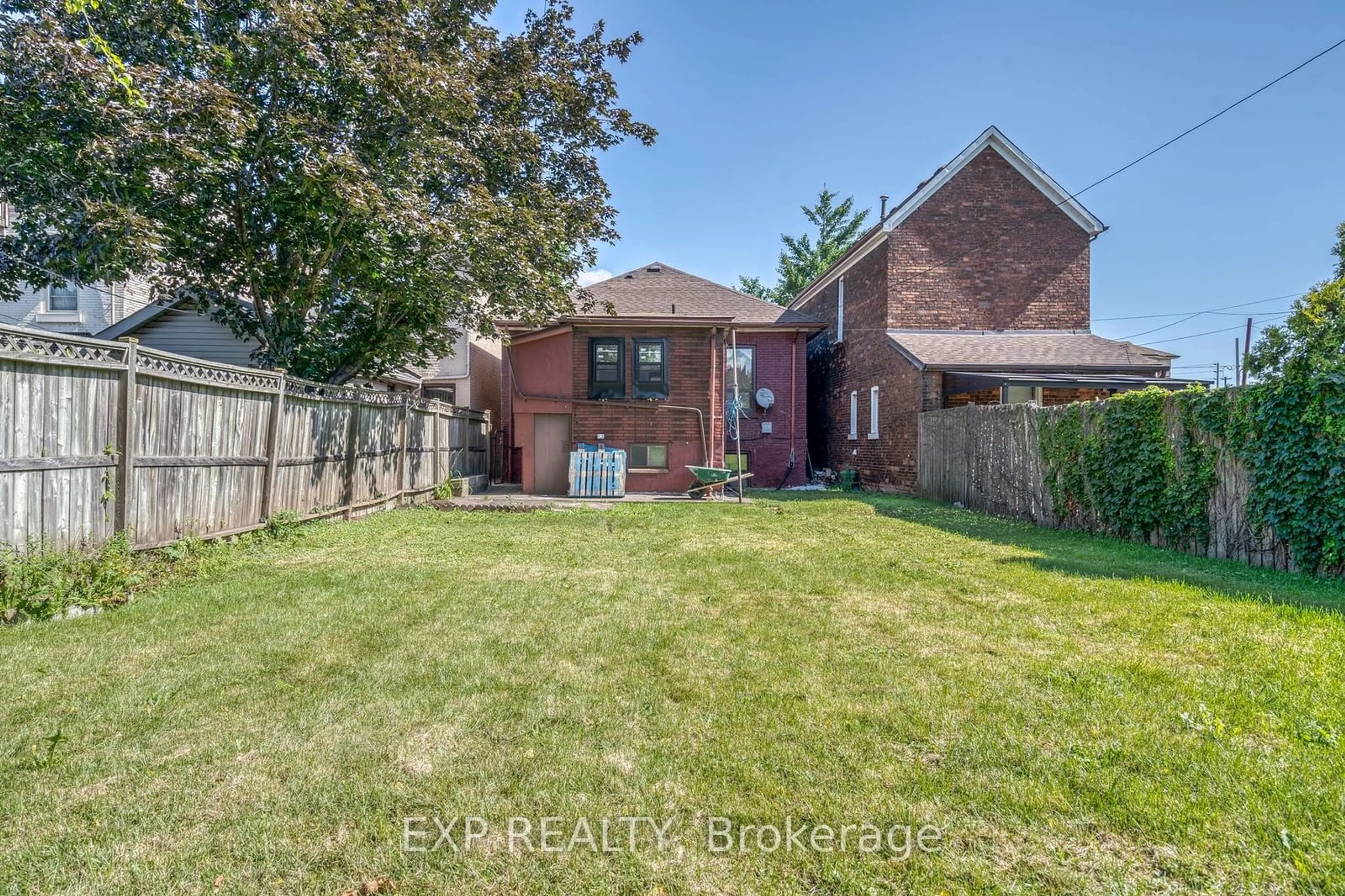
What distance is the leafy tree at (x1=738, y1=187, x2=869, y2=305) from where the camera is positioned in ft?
120

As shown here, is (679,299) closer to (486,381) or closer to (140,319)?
(486,381)

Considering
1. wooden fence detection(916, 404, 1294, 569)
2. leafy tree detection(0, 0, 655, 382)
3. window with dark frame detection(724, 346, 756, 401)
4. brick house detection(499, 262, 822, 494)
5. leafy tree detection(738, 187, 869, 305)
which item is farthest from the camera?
leafy tree detection(738, 187, 869, 305)

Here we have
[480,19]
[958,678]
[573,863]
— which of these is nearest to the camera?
[573,863]

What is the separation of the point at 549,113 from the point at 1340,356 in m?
12.2

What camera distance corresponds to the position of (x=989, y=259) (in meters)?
15.5

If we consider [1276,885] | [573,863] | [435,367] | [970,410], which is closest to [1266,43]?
[970,410]

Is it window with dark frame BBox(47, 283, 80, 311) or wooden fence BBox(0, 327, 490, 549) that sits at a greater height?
window with dark frame BBox(47, 283, 80, 311)

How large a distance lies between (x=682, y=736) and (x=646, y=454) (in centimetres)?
1116

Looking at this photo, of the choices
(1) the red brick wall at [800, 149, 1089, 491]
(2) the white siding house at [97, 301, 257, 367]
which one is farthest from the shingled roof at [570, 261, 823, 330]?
(2) the white siding house at [97, 301, 257, 367]

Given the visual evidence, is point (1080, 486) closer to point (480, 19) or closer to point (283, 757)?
point (283, 757)

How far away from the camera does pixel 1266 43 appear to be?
875 centimetres

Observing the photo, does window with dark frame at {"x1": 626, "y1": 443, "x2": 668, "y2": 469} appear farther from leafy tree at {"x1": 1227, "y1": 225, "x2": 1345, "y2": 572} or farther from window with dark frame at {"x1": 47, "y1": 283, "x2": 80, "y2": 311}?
window with dark frame at {"x1": 47, "y1": 283, "x2": 80, "y2": 311}

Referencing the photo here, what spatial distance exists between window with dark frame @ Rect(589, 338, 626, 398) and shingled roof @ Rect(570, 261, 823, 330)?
1191 millimetres

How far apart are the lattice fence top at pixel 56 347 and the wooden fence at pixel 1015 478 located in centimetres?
1046
